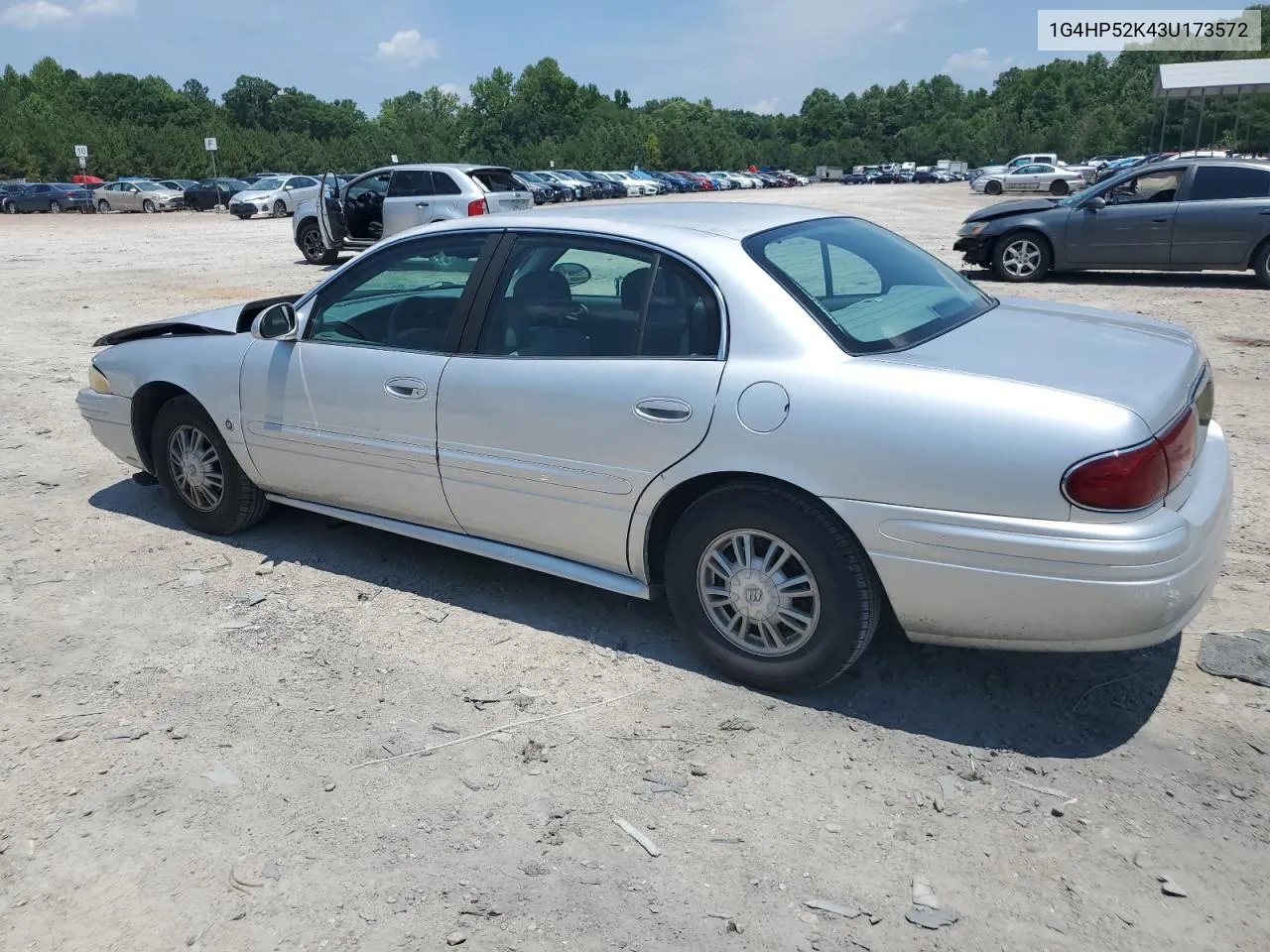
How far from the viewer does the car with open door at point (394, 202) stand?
17031 millimetres

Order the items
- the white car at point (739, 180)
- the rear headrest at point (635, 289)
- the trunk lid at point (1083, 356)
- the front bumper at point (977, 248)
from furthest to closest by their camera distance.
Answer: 1. the white car at point (739, 180)
2. the front bumper at point (977, 248)
3. the rear headrest at point (635, 289)
4. the trunk lid at point (1083, 356)

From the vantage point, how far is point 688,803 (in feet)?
9.96

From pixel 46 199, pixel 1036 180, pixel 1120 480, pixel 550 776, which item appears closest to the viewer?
pixel 1120 480

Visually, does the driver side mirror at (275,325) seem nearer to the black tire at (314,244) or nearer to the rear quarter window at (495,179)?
the rear quarter window at (495,179)

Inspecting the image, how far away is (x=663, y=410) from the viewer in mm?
3494

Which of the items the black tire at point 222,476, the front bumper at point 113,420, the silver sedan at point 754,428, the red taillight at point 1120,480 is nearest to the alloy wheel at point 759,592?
the silver sedan at point 754,428

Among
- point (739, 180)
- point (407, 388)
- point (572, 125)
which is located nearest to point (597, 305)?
point (407, 388)

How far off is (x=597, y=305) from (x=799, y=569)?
1.25m

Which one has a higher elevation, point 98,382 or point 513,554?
point 98,382

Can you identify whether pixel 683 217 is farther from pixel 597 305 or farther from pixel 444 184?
pixel 444 184

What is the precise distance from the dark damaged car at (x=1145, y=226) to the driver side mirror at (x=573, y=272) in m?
11.2

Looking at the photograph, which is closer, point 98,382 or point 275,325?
point 275,325

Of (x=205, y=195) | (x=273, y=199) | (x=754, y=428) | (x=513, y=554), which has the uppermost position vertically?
(x=205, y=195)

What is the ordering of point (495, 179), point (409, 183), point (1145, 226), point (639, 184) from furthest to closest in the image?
point (639, 184) → point (495, 179) → point (409, 183) → point (1145, 226)
